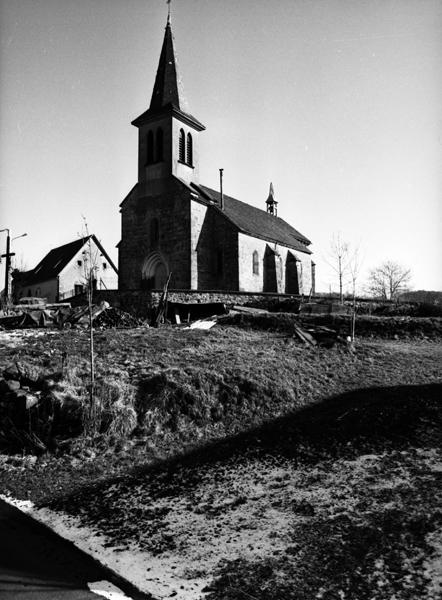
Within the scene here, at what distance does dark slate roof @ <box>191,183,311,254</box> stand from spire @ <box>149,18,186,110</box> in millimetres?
6059

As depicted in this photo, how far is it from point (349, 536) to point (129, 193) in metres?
29.8

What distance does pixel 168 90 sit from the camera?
30.3m

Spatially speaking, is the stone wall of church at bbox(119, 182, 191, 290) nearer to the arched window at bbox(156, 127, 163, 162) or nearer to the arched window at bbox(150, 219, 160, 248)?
the arched window at bbox(150, 219, 160, 248)

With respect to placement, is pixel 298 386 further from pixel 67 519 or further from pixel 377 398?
pixel 67 519

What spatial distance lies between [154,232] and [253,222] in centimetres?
919

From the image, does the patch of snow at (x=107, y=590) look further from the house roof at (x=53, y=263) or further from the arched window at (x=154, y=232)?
the house roof at (x=53, y=263)

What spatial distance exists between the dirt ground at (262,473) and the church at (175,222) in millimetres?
18000

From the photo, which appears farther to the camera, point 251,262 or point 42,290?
point 42,290

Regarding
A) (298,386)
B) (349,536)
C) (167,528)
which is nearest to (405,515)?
(349,536)

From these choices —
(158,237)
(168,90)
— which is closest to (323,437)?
(158,237)

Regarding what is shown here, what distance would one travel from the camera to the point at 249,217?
119 feet

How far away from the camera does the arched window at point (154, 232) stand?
1164 inches

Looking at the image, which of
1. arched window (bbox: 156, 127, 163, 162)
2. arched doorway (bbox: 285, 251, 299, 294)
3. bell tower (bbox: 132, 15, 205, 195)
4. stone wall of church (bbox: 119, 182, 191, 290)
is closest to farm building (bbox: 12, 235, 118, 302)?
stone wall of church (bbox: 119, 182, 191, 290)

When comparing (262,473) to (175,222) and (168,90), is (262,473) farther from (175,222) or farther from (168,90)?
(168,90)
